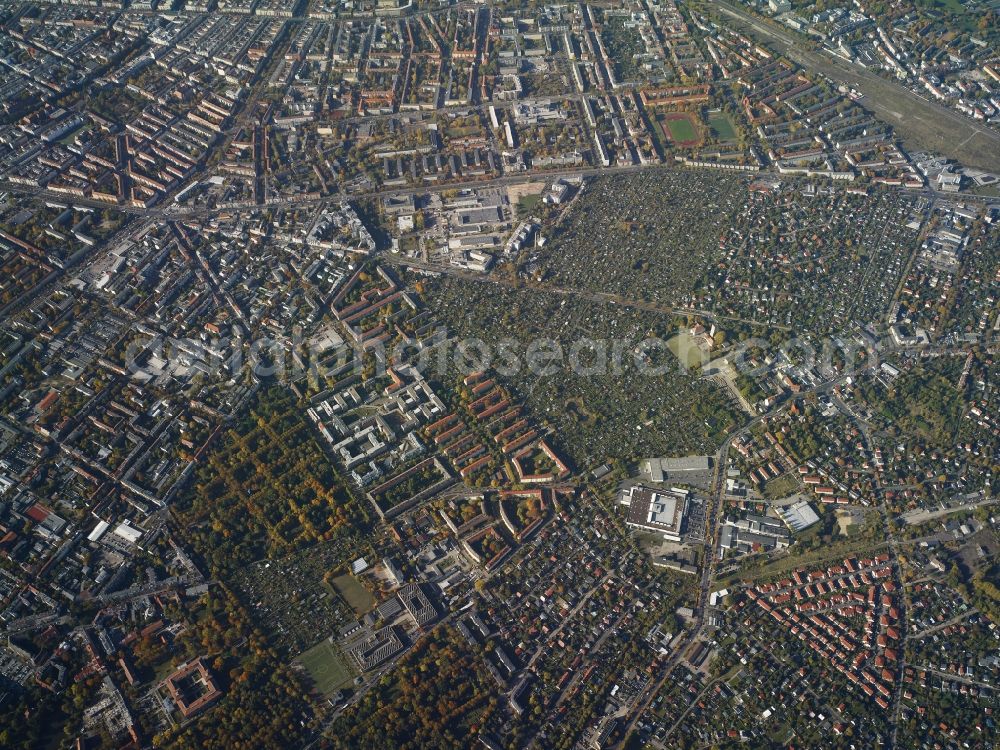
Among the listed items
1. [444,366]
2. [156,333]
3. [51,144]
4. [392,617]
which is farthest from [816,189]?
[51,144]

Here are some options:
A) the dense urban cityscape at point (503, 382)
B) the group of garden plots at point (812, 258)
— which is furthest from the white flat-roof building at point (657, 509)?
the group of garden plots at point (812, 258)

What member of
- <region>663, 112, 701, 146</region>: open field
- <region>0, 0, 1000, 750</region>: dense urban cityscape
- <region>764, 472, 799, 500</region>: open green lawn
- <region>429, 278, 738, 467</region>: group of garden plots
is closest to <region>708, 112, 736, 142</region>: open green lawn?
<region>0, 0, 1000, 750</region>: dense urban cityscape

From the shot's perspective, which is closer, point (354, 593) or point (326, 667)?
point (326, 667)

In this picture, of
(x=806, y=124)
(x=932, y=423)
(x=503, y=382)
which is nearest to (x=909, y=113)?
(x=806, y=124)

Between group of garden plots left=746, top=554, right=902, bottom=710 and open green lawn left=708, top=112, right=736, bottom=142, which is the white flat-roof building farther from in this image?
open green lawn left=708, top=112, right=736, bottom=142

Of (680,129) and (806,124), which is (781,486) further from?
(806,124)

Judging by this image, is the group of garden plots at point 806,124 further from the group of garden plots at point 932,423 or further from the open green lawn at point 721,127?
the group of garden plots at point 932,423

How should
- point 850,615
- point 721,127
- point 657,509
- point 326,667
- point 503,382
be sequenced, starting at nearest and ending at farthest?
point 326,667
point 850,615
point 657,509
point 503,382
point 721,127

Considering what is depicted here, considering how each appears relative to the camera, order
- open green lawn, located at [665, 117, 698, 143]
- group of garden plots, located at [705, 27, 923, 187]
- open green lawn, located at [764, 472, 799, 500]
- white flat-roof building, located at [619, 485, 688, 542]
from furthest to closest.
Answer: open green lawn, located at [665, 117, 698, 143] → group of garden plots, located at [705, 27, 923, 187] → open green lawn, located at [764, 472, 799, 500] → white flat-roof building, located at [619, 485, 688, 542]
